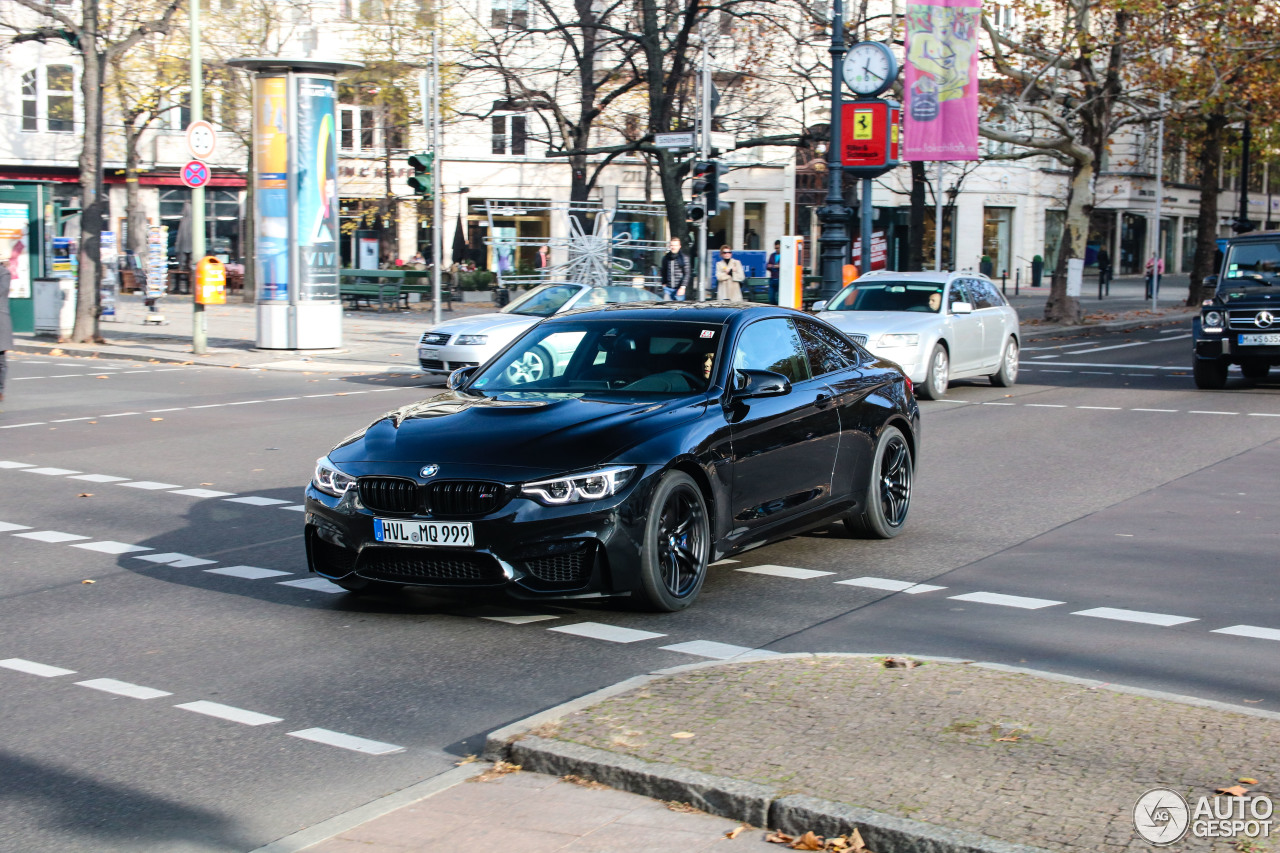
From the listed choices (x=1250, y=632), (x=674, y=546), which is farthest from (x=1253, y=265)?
(x=674, y=546)

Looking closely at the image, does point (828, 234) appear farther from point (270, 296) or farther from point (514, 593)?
point (514, 593)

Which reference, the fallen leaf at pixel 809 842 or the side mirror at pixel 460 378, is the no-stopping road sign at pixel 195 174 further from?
the fallen leaf at pixel 809 842

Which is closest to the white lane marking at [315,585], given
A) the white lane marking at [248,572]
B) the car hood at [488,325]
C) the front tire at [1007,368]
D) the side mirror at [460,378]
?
the white lane marking at [248,572]

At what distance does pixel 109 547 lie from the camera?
9.01 m

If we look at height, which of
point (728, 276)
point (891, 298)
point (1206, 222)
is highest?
point (1206, 222)

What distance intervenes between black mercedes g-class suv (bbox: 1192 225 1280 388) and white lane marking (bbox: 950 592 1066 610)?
1253 cm

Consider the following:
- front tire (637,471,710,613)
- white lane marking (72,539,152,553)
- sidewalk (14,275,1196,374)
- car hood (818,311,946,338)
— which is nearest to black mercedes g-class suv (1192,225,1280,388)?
car hood (818,311,946,338)

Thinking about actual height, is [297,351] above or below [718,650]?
above

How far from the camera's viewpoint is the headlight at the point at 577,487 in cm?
670

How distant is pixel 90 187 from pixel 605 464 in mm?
22489

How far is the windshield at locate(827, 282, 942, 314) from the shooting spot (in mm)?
19141

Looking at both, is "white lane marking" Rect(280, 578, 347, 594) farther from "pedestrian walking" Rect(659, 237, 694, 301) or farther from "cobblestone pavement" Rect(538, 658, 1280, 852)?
"pedestrian walking" Rect(659, 237, 694, 301)

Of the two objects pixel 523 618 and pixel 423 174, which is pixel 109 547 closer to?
pixel 523 618

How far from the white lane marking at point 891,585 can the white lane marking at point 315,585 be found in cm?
271
